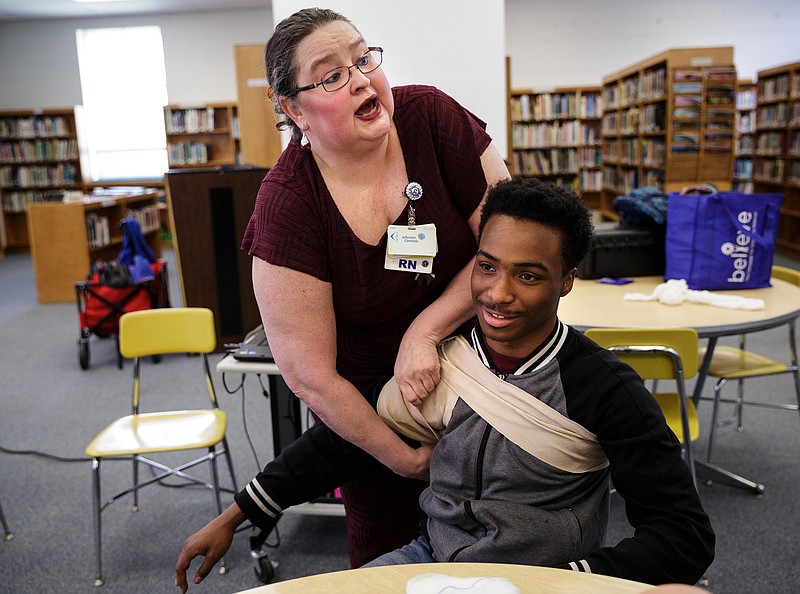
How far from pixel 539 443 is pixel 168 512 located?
6.96 ft

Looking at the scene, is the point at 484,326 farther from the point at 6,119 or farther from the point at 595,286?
the point at 6,119

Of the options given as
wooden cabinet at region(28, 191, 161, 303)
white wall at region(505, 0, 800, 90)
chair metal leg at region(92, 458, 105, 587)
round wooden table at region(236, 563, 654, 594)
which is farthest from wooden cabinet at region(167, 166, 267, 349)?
white wall at region(505, 0, 800, 90)

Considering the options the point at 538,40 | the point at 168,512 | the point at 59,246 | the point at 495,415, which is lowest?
the point at 168,512

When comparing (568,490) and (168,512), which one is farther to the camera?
(168,512)

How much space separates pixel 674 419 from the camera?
7.45ft

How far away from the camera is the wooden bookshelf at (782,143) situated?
7.58 meters

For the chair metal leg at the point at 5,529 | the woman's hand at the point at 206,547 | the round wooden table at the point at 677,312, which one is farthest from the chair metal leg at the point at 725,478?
the chair metal leg at the point at 5,529

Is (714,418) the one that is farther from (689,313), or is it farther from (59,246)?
(59,246)

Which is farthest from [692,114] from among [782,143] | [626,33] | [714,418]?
[714,418]

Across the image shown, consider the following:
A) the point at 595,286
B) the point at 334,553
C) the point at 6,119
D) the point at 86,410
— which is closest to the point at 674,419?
the point at 595,286

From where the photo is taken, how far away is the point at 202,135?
10.1 m

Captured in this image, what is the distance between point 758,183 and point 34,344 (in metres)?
8.39

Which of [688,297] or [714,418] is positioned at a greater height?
[688,297]

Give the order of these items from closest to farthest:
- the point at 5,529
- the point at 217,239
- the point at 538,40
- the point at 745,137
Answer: the point at 5,529
the point at 217,239
the point at 745,137
the point at 538,40
